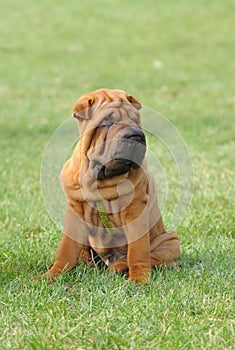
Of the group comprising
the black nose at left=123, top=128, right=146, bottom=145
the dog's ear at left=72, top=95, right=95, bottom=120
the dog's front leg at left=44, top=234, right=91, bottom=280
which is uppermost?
the dog's ear at left=72, top=95, right=95, bottom=120

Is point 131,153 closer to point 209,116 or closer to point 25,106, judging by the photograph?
point 209,116

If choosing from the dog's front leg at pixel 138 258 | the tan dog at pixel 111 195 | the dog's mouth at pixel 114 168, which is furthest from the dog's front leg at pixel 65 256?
the dog's mouth at pixel 114 168

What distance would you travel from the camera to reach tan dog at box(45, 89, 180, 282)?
3570 mm

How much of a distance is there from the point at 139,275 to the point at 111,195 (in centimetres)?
48

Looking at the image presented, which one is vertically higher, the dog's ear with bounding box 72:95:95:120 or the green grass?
the dog's ear with bounding box 72:95:95:120

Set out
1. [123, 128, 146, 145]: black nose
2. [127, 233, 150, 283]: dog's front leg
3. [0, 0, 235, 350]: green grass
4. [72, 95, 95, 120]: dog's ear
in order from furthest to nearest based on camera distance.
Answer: [127, 233, 150, 283]: dog's front leg → [72, 95, 95, 120]: dog's ear → [123, 128, 146, 145]: black nose → [0, 0, 235, 350]: green grass

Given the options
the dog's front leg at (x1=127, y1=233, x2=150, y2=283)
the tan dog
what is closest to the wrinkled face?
the tan dog

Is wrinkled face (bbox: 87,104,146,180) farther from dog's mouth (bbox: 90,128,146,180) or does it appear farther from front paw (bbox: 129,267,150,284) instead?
front paw (bbox: 129,267,150,284)

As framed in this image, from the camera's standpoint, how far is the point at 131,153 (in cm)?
353

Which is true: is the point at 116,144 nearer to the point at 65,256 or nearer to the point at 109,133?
the point at 109,133

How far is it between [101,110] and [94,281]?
970 millimetres

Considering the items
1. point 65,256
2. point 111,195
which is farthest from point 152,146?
point 111,195

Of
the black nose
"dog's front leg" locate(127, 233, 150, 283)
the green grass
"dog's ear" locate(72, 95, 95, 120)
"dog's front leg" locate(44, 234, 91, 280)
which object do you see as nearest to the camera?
the green grass

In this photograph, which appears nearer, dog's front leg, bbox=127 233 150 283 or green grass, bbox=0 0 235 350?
green grass, bbox=0 0 235 350
